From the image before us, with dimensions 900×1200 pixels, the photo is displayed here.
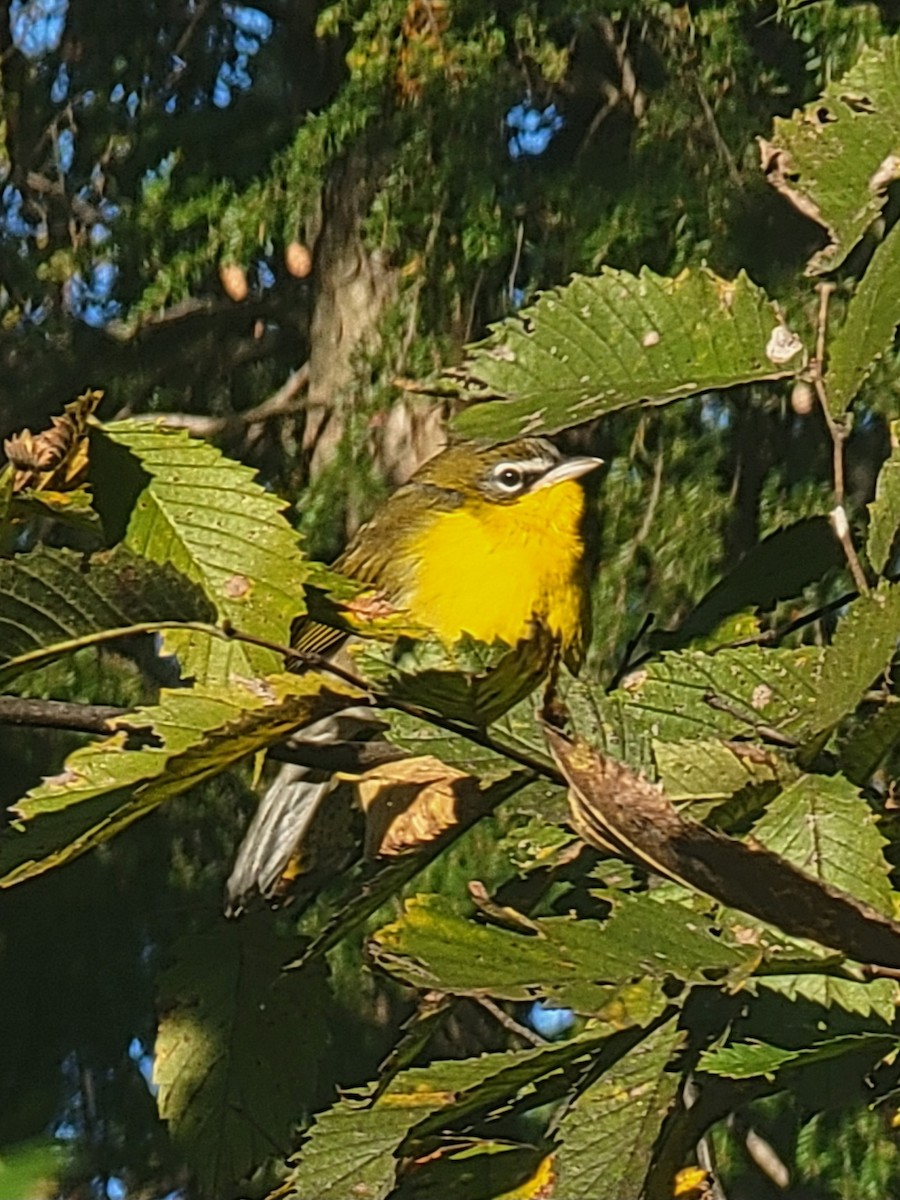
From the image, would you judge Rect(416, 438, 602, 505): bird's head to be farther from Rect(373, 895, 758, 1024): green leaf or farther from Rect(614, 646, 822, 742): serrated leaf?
Rect(373, 895, 758, 1024): green leaf

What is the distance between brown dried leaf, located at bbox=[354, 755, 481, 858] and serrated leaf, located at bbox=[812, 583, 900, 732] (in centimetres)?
11

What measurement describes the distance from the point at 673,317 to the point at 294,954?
0.23 m

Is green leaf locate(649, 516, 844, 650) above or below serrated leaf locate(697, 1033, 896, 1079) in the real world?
above

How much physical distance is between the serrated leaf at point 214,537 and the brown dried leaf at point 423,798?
0.14 feet

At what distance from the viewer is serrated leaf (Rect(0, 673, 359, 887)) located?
0.37m

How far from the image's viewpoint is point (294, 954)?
57 cm

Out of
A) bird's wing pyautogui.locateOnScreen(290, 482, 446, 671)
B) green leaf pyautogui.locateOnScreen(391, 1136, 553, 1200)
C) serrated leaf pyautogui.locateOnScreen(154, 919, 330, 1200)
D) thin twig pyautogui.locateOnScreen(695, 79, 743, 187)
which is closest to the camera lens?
green leaf pyautogui.locateOnScreen(391, 1136, 553, 1200)

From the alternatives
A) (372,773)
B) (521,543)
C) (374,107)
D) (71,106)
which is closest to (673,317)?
(372,773)

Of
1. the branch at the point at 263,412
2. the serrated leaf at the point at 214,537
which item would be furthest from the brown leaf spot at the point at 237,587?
the branch at the point at 263,412

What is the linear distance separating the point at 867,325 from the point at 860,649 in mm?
101

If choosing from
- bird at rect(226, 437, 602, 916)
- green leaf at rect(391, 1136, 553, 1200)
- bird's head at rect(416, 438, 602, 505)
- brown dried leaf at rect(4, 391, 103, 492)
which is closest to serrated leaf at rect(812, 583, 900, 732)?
green leaf at rect(391, 1136, 553, 1200)

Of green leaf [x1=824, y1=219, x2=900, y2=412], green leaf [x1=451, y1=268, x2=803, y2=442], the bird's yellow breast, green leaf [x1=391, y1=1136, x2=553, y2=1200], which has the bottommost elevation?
green leaf [x1=391, y1=1136, x2=553, y2=1200]

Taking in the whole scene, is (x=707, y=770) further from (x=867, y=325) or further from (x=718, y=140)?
(x=718, y=140)

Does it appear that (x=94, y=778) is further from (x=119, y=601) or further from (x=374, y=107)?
(x=374, y=107)
